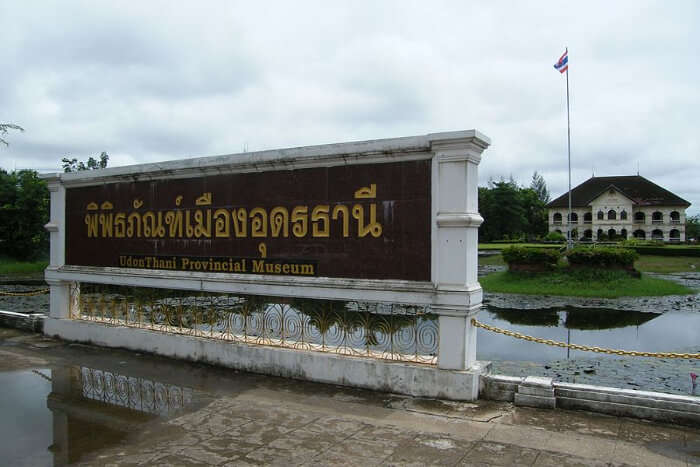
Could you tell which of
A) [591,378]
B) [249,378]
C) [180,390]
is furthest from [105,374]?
[591,378]

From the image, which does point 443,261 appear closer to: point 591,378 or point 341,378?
point 341,378

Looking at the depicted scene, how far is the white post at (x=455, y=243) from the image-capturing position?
5902 mm

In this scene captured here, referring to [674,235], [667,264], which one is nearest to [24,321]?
[667,264]

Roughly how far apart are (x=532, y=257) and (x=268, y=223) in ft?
56.5

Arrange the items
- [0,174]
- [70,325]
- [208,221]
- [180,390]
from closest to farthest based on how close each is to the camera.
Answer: [180,390]
[208,221]
[70,325]
[0,174]

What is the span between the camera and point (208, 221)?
7980mm

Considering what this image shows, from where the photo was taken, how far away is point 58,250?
973 centimetres

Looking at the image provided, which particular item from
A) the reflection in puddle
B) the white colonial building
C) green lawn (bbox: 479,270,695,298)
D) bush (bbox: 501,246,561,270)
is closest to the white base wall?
the reflection in puddle

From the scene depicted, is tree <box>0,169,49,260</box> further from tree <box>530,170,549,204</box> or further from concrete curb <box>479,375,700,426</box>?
tree <box>530,170,549,204</box>

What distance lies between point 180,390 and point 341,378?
1.98 m

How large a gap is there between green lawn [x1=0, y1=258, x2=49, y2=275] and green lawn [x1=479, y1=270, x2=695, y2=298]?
28.5 meters

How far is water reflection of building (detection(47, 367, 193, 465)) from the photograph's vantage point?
498 cm

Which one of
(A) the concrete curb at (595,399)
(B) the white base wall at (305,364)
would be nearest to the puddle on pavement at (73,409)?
(B) the white base wall at (305,364)

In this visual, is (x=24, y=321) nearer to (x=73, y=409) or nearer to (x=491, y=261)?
(x=73, y=409)
